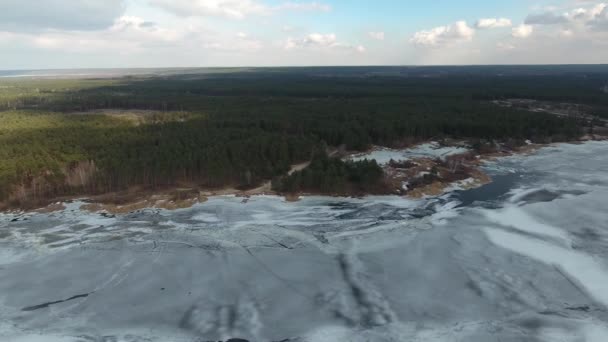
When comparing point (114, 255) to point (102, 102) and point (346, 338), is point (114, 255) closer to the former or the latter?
point (346, 338)

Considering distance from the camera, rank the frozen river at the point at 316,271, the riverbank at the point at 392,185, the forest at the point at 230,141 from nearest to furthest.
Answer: the frozen river at the point at 316,271 < the riverbank at the point at 392,185 < the forest at the point at 230,141

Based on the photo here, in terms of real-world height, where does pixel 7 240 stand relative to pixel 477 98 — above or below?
below

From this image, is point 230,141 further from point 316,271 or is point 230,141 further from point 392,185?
point 316,271

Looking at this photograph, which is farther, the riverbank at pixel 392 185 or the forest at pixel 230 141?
the forest at pixel 230 141

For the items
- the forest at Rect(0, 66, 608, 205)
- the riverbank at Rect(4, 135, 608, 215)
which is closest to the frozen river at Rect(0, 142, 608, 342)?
the riverbank at Rect(4, 135, 608, 215)

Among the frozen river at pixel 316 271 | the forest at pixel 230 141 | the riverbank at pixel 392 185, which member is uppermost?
the forest at pixel 230 141

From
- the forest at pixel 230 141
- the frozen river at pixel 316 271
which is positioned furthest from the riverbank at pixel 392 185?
the frozen river at pixel 316 271

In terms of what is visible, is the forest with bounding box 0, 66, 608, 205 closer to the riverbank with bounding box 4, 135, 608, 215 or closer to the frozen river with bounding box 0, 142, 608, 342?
the riverbank with bounding box 4, 135, 608, 215

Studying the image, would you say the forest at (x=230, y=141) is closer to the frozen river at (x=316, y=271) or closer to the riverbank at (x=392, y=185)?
the riverbank at (x=392, y=185)

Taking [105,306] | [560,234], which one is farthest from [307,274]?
[560,234]
